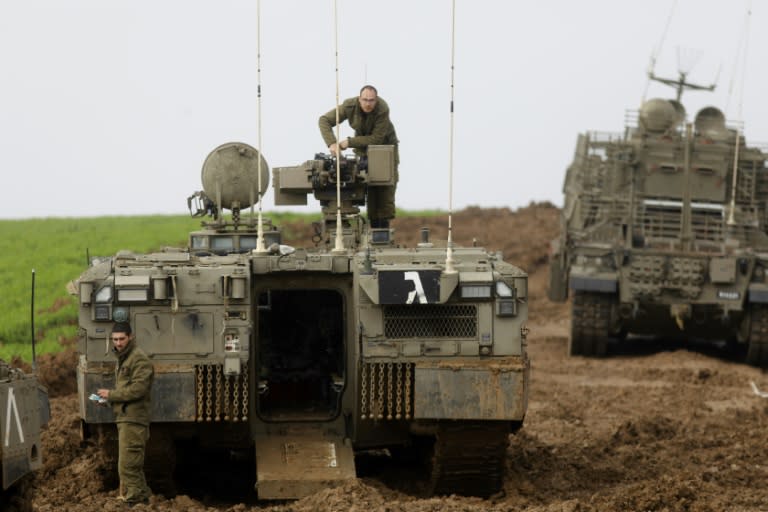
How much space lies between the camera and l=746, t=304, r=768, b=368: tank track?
65.8 ft

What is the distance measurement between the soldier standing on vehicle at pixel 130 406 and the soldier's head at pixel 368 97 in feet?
13.3

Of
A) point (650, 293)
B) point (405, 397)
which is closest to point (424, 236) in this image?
point (405, 397)

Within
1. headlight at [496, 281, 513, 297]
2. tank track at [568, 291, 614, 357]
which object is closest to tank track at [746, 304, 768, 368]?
tank track at [568, 291, 614, 357]

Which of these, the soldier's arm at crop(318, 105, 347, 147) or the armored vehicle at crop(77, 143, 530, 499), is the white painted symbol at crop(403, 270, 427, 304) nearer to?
the armored vehicle at crop(77, 143, 530, 499)

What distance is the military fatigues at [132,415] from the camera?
33.9 ft

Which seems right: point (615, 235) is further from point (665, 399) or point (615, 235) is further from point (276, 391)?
point (276, 391)

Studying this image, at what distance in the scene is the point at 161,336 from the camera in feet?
35.1

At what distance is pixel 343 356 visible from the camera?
38.0 feet

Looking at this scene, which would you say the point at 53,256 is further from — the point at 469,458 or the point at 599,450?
the point at 469,458

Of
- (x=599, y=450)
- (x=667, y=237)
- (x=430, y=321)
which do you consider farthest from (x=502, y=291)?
(x=667, y=237)

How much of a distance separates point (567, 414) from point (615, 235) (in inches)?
208

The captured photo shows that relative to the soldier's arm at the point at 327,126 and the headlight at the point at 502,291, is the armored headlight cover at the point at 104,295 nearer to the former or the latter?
the headlight at the point at 502,291

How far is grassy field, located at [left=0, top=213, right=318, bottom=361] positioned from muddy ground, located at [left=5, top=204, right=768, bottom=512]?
2680 mm

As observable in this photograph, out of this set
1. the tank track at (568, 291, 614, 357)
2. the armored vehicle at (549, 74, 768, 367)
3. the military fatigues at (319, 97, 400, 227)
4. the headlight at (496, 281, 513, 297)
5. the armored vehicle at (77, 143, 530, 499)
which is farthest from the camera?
the tank track at (568, 291, 614, 357)
